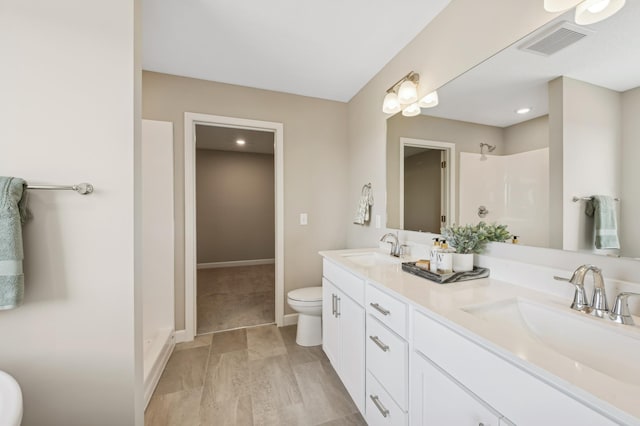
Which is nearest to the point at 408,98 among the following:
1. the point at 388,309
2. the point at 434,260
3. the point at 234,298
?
the point at 434,260

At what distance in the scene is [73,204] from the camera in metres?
1.01

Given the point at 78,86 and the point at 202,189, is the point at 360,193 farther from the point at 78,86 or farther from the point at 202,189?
the point at 202,189

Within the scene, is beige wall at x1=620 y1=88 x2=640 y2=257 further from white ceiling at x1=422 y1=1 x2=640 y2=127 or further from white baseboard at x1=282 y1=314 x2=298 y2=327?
white baseboard at x1=282 y1=314 x2=298 y2=327

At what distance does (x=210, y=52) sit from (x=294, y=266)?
79.6 inches

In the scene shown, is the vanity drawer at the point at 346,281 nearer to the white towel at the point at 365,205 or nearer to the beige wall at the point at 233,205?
the white towel at the point at 365,205

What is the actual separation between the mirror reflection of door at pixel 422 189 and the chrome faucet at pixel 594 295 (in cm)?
74

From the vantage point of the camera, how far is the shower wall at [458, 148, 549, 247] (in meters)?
1.03

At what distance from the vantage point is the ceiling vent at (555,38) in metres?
0.89

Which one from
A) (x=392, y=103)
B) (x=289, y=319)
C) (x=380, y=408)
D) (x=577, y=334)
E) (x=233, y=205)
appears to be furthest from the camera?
(x=233, y=205)

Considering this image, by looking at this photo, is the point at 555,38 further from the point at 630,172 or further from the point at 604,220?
the point at 604,220

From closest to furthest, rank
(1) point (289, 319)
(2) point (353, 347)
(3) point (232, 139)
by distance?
1. (2) point (353, 347)
2. (1) point (289, 319)
3. (3) point (232, 139)

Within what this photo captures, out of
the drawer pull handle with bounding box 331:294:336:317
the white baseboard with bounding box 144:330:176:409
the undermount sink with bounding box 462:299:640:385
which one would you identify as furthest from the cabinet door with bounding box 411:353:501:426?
the white baseboard with bounding box 144:330:176:409

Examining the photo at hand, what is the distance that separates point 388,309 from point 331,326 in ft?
2.57

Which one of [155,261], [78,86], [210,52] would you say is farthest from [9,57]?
[155,261]
